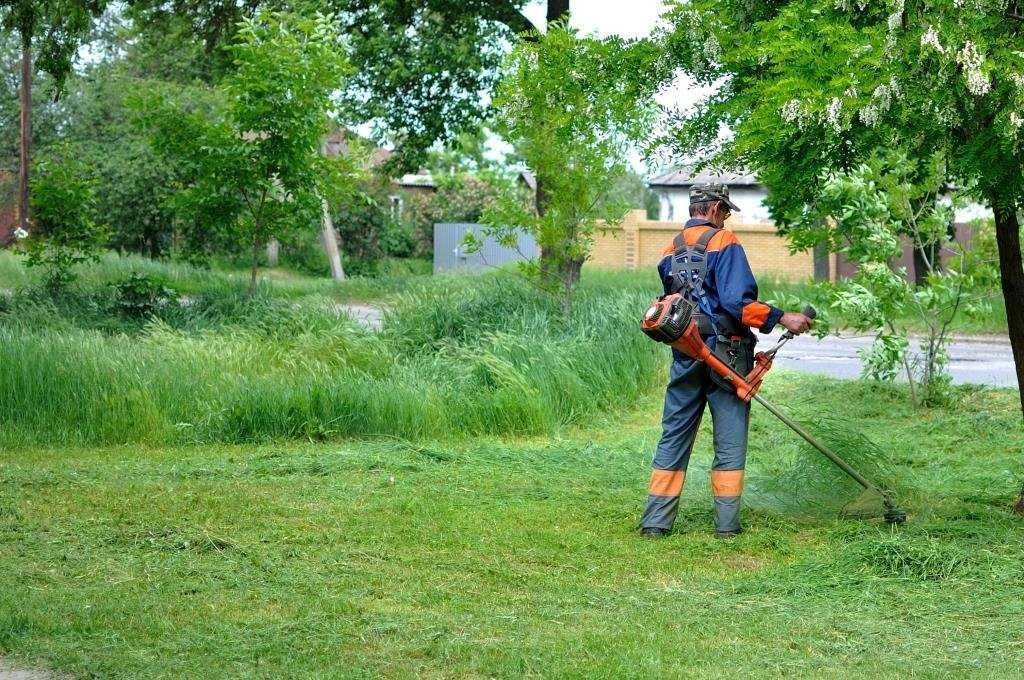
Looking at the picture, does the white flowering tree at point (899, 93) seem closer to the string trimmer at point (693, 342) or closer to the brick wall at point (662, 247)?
the string trimmer at point (693, 342)

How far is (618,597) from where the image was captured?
5.65 m

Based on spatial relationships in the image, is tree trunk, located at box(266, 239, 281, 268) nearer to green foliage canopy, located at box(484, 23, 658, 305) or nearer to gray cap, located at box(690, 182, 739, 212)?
green foliage canopy, located at box(484, 23, 658, 305)

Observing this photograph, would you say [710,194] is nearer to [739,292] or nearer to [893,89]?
[739,292]

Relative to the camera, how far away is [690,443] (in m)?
6.95

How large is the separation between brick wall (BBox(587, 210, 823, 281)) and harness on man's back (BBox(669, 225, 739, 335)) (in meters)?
25.8

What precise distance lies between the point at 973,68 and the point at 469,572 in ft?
10.2

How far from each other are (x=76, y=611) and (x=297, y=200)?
10.6m

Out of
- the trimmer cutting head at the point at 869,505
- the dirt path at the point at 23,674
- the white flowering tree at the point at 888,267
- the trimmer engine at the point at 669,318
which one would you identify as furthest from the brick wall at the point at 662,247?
the dirt path at the point at 23,674

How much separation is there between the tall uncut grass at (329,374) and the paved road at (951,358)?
366 cm

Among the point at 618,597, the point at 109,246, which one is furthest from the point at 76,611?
the point at 109,246

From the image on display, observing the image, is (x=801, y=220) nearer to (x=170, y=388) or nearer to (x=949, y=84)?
(x=949, y=84)

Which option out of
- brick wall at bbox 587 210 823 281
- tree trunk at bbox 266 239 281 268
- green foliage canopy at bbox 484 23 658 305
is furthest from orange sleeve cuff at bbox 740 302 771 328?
tree trunk at bbox 266 239 281 268

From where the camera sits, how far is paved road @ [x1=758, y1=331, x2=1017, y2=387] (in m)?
15.7

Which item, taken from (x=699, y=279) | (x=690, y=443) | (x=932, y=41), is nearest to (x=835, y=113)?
(x=932, y=41)
